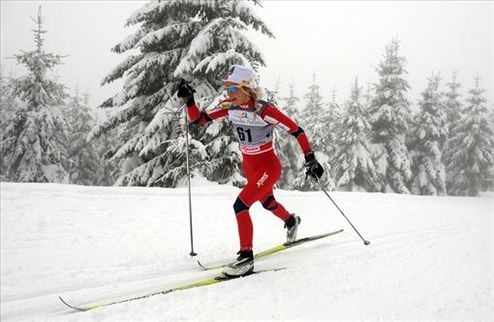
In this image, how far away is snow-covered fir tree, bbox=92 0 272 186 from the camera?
1195 cm

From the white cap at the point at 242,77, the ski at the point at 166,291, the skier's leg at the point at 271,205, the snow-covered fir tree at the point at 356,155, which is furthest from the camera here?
the snow-covered fir tree at the point at 356,155

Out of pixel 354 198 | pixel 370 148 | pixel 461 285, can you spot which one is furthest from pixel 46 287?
pixel 370 148

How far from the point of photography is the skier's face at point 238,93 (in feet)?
14.7

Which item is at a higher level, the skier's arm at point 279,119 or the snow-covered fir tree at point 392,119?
the snow-covered fir tree at point 392,119

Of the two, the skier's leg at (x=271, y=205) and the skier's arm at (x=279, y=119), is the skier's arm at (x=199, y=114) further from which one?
the skier's leg at (x=271, y=205)

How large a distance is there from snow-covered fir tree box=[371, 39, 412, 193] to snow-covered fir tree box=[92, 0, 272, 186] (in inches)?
Answer: 658

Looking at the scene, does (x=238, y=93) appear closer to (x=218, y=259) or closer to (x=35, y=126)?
(x=218, y=259)

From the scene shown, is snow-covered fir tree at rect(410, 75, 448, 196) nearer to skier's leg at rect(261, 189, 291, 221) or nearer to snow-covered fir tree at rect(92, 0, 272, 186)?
snow-covered fir tree at rect(92, 0, 272, 186)

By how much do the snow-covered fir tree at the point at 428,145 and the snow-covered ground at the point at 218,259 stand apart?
21.8 m

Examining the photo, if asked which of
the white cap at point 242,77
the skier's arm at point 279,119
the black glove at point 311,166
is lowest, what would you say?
the black glove at point 311,166

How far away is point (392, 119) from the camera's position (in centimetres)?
2645

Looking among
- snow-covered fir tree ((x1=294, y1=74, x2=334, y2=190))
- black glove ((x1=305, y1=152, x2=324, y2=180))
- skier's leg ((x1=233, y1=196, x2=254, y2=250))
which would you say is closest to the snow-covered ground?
skier's leg ((x1=233, y1=196, x2=254, y2=250))

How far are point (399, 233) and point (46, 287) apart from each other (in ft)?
17.6

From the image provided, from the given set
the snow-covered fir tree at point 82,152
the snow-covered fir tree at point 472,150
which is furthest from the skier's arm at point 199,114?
the snow-covered fir tree at point 472,150
